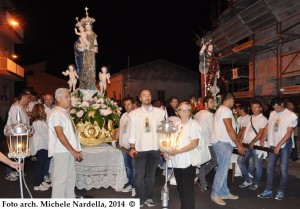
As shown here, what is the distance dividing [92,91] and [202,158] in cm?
395

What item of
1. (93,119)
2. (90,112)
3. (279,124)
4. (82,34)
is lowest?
(279,124)

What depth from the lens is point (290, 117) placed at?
6.61 metres

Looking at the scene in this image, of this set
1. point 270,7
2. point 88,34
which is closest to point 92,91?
point 88,34

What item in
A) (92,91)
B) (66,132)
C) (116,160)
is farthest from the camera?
(92,91)

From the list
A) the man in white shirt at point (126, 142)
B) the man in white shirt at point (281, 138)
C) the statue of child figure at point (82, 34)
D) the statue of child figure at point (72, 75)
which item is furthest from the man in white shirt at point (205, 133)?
the statue of child figure at point (72, 75)

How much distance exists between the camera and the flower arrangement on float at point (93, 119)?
7.68 m

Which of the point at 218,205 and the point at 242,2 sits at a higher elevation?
the point at 242,2

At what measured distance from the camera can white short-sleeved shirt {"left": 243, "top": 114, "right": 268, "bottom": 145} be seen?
7.74m

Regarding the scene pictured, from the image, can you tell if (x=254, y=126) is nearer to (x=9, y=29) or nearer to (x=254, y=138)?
(x=254, y=138)

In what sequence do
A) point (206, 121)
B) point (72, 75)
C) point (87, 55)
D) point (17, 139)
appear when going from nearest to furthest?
point (17, 139)
point (206, 121)
point (87, 55)
point (72, 75)

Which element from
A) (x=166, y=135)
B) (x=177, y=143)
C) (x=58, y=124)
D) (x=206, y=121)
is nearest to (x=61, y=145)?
(x=58, y=124)

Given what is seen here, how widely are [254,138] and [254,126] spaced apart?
0.30 m

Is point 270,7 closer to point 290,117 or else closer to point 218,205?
point 290,117

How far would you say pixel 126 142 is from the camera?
7191 millimetres
